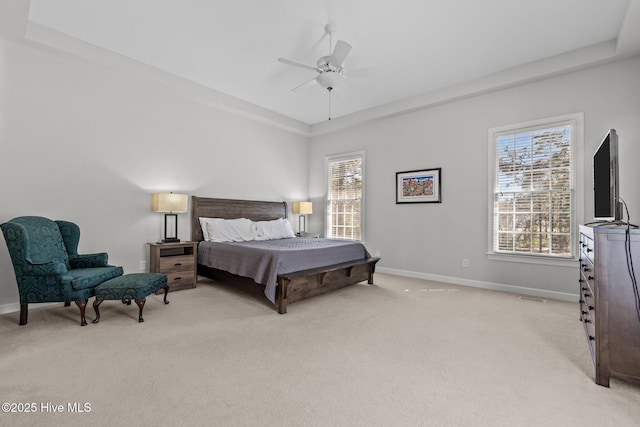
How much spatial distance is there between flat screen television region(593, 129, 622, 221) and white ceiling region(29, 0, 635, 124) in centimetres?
158

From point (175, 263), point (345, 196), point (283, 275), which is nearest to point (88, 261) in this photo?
point (175, 263)

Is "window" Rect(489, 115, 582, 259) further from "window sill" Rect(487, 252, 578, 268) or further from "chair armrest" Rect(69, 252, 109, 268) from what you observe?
"chair armrest" Rect(69, 252, 109, 268)

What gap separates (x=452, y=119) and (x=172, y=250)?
4748 mm

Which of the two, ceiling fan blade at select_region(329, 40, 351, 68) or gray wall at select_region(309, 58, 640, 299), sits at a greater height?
ceiling fan blade at select_region(329, 40, 351, 68)

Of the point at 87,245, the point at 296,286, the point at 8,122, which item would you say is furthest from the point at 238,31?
the point at 87,245

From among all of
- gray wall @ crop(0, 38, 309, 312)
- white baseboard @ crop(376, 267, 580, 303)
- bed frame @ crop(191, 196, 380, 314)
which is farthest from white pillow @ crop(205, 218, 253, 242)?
white baseboard @ crop(376, 267, 580, 303)

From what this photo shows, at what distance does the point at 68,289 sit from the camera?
107 inches

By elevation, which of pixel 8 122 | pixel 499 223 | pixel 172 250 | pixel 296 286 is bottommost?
pixel 296 286

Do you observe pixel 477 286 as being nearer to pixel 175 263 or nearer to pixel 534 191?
pixel 534 191

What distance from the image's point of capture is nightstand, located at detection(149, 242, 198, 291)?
400 cm

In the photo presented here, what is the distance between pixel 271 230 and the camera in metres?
5.41

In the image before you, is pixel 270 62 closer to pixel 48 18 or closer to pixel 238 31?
pixel 238 31

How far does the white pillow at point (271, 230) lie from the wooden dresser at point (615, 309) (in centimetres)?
426

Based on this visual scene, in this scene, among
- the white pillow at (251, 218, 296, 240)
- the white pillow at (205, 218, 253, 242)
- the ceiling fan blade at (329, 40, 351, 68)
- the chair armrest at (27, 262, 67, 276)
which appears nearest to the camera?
the chair armrest at (27, 262, 67, 276)
